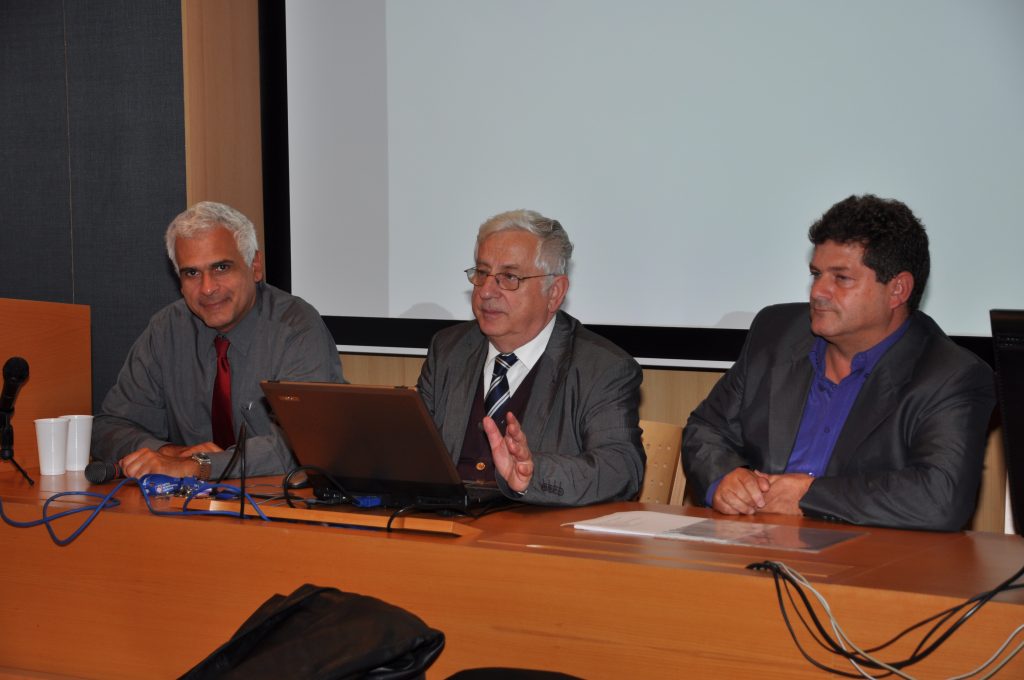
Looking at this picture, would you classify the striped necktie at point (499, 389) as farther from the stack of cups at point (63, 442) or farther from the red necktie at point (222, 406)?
the stack of cups at point (63, 442)

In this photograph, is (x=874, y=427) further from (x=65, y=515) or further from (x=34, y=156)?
(x=34, y=156)

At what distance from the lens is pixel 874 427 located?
2.57 meters

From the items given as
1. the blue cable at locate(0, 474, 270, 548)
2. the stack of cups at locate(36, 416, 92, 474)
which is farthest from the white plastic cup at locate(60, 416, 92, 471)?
the blue cable at locate(0, 474, 270, 548)

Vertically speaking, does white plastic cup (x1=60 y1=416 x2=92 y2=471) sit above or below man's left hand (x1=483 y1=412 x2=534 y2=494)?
below

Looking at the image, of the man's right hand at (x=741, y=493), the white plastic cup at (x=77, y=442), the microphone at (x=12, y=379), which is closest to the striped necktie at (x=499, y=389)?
the man's right hand at (x=741, y=493)

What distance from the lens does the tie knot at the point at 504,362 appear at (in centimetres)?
293

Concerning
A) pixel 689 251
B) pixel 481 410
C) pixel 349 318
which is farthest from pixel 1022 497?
pixel 349 318

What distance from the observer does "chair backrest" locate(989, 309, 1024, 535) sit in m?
1.44

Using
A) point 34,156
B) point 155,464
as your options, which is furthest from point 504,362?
point 34,156

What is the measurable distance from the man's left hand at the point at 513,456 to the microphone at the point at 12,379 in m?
1.28

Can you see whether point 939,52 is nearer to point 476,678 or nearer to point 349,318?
point 349,318

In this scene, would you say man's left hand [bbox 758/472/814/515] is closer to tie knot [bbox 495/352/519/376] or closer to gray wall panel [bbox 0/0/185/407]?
tie knot [bbox 495/352/519/376]

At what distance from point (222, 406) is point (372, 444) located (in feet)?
3.89

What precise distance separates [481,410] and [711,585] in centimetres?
129
